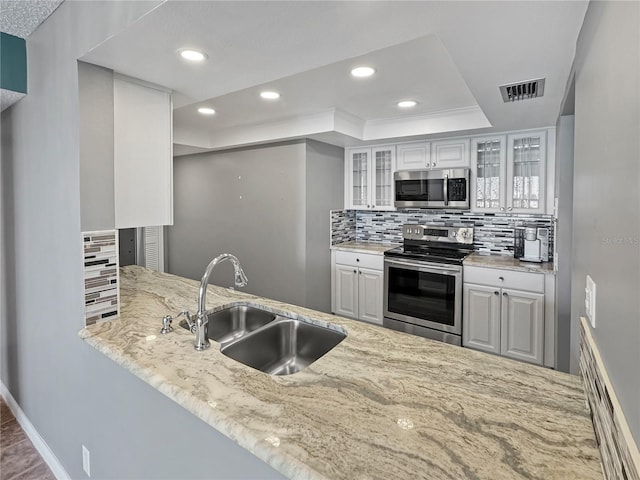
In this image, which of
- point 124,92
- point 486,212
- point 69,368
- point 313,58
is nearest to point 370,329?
point 313,58

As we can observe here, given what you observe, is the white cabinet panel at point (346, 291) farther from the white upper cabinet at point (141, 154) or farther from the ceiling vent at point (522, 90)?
the white upper cabinet at point (141, 154)

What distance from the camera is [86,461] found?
1.69 metres

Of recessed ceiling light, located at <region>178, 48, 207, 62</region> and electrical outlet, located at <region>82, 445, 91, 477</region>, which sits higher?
recessed ceiling light, located at <region>178, 48, 207, 62</region>

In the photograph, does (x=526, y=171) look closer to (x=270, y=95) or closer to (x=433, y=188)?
(x=433, y=188)

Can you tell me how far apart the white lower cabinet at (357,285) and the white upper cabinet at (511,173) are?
1.23 meters

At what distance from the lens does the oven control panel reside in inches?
149

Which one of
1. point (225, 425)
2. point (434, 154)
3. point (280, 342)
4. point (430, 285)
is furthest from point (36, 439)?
point (434, 154)

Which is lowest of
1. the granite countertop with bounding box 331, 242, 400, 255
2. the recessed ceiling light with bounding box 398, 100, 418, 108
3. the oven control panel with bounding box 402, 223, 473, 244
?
the granite countertop with bounding box 331, 242, 400, 255

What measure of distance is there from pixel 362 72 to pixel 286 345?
1743mm

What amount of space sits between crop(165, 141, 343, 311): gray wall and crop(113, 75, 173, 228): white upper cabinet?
2017mm

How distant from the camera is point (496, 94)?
6.93ft

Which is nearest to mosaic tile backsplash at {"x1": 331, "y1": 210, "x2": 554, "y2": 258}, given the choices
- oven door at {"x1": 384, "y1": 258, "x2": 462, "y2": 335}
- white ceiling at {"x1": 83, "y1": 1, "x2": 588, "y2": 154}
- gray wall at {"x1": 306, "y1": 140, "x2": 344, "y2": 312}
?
gray wall at {"x1": 306, "y1": 140, "x2": 344, "y2": 312}

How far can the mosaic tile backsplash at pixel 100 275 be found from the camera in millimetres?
1541

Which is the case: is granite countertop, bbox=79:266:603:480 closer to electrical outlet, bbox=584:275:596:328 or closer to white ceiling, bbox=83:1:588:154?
electrical outlet, bbox=584:275:596:328
